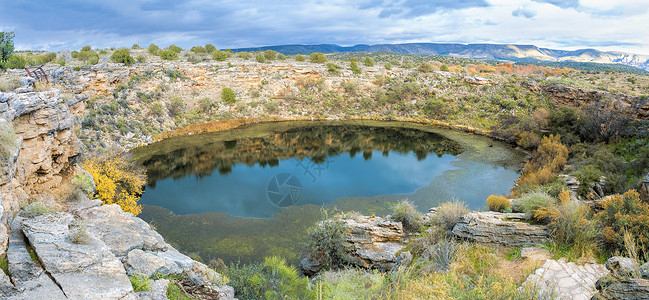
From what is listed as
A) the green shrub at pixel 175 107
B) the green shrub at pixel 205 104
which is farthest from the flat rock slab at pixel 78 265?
the green shrub at pixel 205 104

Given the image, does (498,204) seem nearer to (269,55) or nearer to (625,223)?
(625,223)

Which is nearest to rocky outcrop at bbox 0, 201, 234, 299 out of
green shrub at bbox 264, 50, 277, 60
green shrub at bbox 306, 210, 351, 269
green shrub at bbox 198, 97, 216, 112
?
green shrub at bbox 306, 210, 351, 269

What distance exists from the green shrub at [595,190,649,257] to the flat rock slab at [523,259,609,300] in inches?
29.0

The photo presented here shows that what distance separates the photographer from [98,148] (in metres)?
24.8

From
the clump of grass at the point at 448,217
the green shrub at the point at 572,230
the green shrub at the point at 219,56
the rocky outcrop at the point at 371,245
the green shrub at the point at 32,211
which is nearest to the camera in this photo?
the green shrub at the point at 572,230

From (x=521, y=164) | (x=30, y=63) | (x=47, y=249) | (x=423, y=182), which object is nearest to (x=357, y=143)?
(x=423, y=182)

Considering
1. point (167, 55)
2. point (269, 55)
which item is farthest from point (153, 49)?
point (269, 55)

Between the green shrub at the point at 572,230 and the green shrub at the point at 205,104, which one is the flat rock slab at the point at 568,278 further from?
the green shrub at the point at 205,104

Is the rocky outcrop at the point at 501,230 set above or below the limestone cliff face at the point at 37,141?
below

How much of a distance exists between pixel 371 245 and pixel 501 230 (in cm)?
434

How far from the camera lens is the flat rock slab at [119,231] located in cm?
751

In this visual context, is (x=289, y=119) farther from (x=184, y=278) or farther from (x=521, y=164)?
(x=184, y=278)

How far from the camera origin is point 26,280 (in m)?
5.03

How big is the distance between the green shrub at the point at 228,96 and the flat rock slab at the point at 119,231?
110ft
